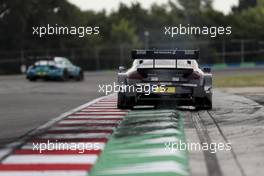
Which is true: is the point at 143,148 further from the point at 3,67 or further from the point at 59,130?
the point at 3,67

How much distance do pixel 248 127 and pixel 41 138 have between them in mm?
3593

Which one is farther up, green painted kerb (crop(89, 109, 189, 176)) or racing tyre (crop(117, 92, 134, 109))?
racing tyre (crop(117, 92, 134, 109))

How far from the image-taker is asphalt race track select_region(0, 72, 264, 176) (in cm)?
784

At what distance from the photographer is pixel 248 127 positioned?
11.9 m

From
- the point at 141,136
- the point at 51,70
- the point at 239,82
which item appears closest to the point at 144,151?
the point at 141,136

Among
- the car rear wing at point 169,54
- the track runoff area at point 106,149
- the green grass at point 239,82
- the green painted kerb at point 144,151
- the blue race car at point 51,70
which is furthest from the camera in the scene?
the blue race car at point 51,70

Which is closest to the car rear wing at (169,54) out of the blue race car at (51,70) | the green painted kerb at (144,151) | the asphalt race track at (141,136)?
the asphalt race track at (141,136)

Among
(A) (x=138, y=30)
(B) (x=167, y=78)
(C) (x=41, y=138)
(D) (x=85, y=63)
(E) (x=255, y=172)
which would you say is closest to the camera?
(E) (x=255, y=172)

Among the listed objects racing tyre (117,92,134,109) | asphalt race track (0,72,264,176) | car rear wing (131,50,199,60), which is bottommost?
asphalt race track (0,72,264,176)

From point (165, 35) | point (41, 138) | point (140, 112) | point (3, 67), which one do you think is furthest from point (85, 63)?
point (41, 138)

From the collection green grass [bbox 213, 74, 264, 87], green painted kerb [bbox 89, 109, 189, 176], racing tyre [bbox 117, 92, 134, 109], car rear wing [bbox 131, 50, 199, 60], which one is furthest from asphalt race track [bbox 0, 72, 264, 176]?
green grass [bbox 213, 74, 264, 87]

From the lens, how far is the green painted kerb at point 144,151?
7.61 metres

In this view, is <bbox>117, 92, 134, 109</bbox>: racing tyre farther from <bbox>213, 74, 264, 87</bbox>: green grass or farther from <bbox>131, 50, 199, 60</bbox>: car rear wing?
<bbox>213, 74, 264, 87</bbox>: green grass

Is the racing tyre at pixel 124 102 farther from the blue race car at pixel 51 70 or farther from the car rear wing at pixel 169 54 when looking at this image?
the blue race car at pixel 51 70
